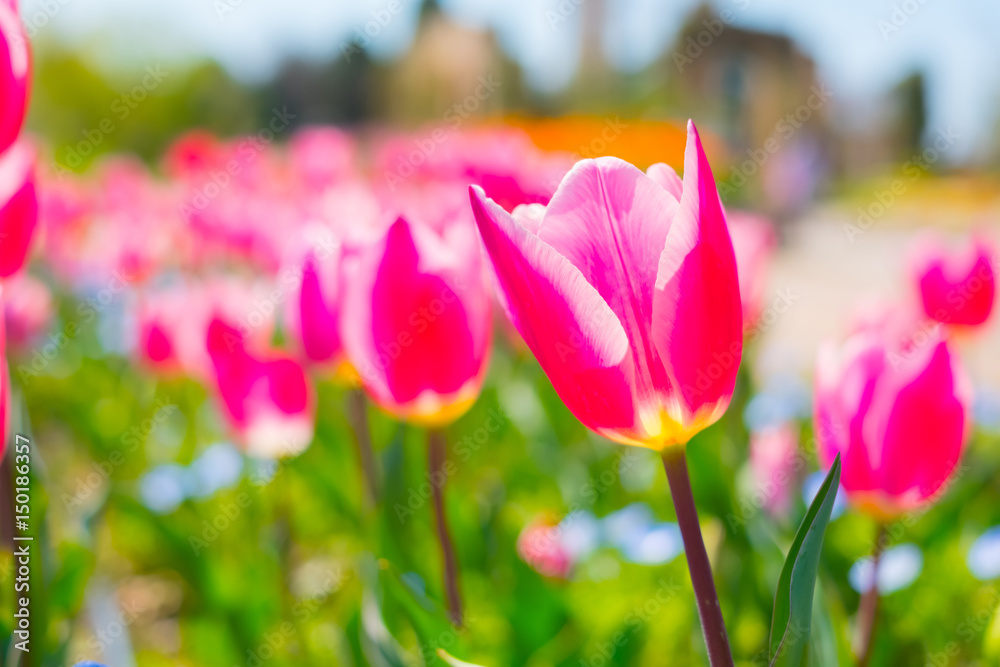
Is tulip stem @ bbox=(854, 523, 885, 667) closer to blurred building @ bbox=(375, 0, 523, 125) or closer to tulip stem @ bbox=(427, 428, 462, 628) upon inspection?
tulip stem @ bbox=(427, 428, 462, 628)

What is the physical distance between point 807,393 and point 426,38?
723cm

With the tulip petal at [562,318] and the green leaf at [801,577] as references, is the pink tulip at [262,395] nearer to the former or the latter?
the tulip petal at [562,318]

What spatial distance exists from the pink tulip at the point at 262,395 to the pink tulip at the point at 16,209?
1.91 ft

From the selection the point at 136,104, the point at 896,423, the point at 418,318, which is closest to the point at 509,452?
the point at 418,318

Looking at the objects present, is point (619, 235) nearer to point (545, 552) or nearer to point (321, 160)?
point (545, 552)

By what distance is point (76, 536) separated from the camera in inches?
45.8

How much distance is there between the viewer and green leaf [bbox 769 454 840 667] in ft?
1.82

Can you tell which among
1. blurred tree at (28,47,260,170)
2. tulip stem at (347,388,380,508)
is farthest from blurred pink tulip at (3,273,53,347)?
blurred tree at (28,47,260,170)

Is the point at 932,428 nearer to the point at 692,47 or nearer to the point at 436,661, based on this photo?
the point at 436,661

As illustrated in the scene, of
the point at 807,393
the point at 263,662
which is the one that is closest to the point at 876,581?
the point at 263,662

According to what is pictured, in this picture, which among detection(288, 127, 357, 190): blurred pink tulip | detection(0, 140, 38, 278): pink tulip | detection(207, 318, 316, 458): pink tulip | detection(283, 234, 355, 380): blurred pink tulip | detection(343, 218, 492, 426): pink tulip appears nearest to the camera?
detection(0, 140, 38, 278): pink tulip

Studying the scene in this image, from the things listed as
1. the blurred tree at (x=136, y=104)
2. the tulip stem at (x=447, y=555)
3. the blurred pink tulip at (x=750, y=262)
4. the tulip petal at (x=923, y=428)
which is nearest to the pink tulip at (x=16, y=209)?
the tulip stem at (x=447, y=555)

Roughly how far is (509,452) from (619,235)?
5.64ft

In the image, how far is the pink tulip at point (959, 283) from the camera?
1.27 m
